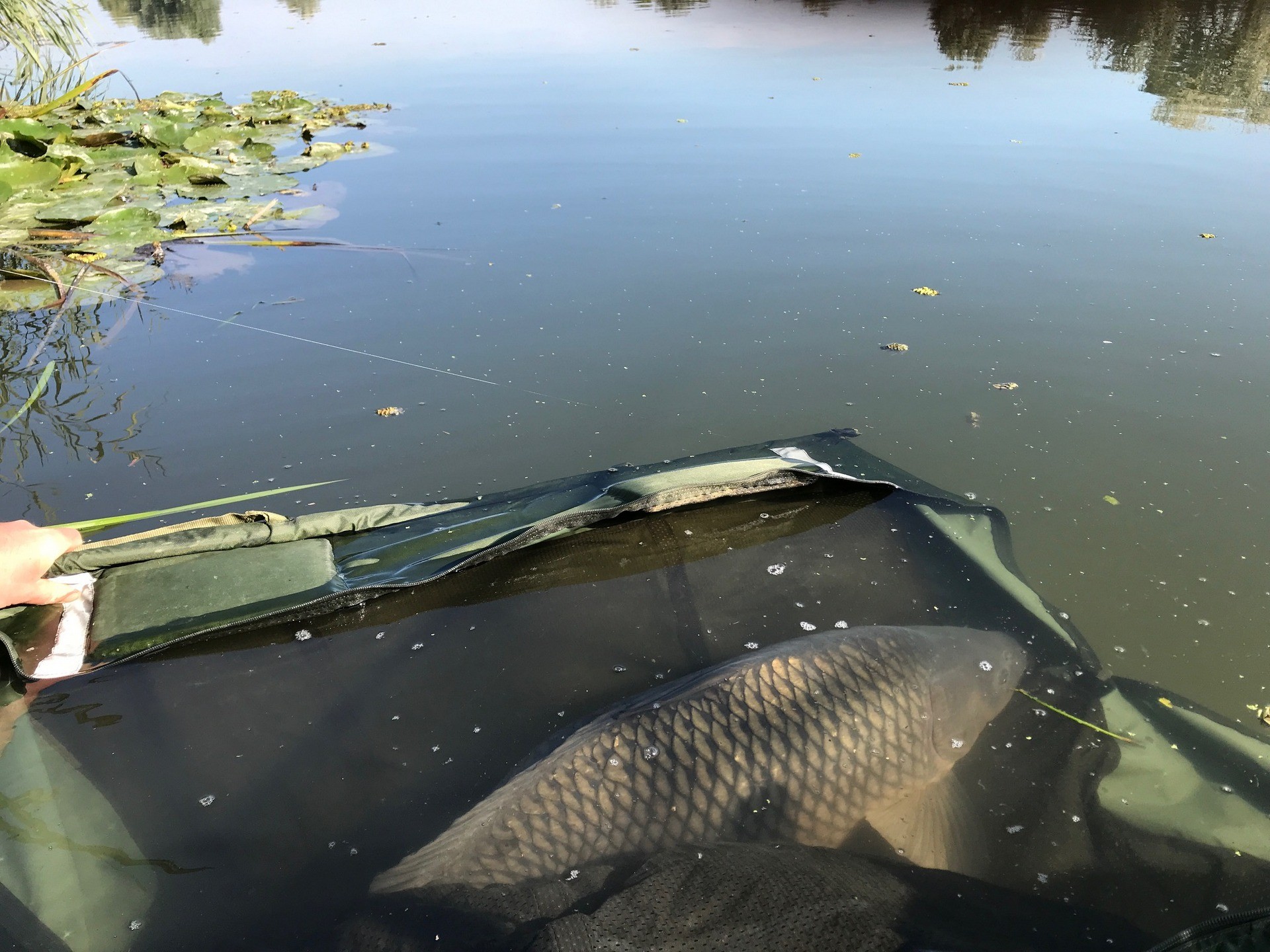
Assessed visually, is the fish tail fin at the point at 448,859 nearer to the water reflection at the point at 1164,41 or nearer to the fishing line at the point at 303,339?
the fishing line at the point at 303,339

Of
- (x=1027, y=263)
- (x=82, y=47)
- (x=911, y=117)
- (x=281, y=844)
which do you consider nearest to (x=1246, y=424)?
A: (x=1027, y=263)

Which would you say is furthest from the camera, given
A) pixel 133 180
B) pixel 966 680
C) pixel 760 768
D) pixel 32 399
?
pixel 133 180

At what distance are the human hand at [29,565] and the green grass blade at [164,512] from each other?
16cm

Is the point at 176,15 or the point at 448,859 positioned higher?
the point at 176,15

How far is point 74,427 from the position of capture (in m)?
3.38

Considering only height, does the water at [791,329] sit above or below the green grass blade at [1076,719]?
above

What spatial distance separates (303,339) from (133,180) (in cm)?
303

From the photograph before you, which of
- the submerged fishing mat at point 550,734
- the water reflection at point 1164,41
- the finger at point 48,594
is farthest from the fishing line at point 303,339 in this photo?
the water reflection at point 1164,41

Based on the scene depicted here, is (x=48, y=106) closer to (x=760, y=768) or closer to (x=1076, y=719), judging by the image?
(x=760, y=768)

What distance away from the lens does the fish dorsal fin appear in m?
1.71

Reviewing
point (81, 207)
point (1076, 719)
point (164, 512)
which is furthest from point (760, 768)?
point (81, 207)

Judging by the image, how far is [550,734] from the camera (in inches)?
74.7

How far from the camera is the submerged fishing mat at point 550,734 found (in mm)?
1564

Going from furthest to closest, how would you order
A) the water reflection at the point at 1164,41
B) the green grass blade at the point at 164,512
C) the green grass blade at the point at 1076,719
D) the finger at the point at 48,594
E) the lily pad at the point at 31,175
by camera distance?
the water reflection at the point at 1164,41
the lily pad at the point at 31,175
the green grass blade at the point at 164,512
the finger at the point at 48,594
the green grass blade at the point at 1076,719
